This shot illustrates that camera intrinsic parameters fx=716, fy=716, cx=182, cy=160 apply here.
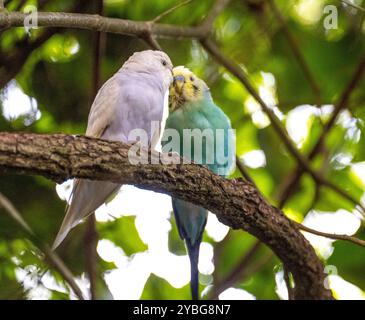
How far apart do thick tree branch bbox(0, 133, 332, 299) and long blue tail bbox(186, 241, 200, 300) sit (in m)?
0.59

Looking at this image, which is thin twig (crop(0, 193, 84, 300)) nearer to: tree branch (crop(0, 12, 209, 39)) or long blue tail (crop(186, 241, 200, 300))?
long blue tail (crop(186, 241, 200, 300))

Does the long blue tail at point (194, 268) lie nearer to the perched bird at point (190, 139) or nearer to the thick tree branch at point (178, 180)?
the perched bird at point (190, 139)

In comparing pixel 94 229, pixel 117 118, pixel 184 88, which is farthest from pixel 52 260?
pixel 184 88

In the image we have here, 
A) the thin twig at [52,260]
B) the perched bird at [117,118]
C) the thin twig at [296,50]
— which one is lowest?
the thin twig at [52,260]

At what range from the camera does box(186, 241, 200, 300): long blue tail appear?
12.5 ft

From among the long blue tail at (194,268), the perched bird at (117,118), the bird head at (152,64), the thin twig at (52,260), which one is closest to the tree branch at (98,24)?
the bird head at (152,64)

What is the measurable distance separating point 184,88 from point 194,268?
3.24ft

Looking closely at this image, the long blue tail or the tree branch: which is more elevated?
the tree branch

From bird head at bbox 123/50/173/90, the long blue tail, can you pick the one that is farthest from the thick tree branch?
bird head at bbox 123/50/173/90

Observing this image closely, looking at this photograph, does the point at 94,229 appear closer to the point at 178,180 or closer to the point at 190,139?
the point at 190,139

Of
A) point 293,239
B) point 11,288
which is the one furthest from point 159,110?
point 11,288

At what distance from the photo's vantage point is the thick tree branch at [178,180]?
2318mm

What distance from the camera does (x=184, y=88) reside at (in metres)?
3.95

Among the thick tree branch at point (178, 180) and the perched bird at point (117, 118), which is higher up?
the perched bird at point (117, 118)
